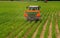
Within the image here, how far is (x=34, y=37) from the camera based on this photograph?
1473 centimetres

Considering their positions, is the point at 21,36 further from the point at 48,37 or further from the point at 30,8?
the point at 30,8

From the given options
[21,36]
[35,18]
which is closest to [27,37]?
[21,36]

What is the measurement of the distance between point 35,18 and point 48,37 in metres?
8.84

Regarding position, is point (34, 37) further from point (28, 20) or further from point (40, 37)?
point (28, 20)

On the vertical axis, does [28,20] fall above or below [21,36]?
below

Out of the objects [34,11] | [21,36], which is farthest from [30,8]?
[21,36]

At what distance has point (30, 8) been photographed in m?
24.6

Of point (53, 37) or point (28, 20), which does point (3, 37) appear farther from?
point (28, 20)

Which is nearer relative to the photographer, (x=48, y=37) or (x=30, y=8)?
(x=48, y=37)

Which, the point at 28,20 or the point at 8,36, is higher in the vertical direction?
the point at 8,36

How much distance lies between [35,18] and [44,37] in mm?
8955

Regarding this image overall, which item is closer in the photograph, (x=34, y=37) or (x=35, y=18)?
(x=34, y=37)

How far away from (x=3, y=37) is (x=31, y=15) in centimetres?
948

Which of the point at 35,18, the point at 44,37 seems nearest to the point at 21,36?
the point at 44,37
